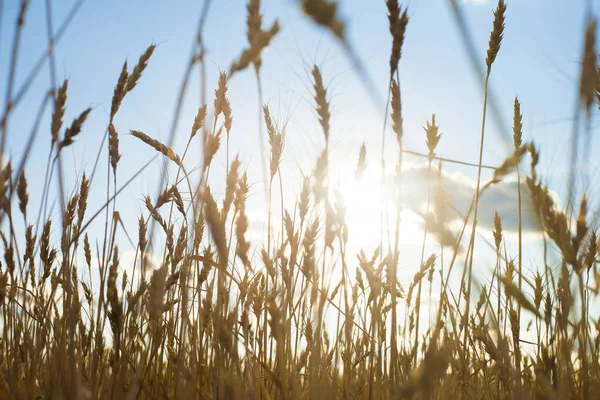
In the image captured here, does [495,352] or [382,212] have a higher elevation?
[382,212]

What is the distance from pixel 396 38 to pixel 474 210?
0.62 m

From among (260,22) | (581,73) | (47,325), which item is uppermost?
(260,22)

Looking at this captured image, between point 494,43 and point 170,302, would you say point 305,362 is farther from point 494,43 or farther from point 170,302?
point 494,43

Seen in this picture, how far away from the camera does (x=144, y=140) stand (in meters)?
1.95

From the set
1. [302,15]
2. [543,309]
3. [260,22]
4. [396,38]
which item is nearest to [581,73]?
[396,38]

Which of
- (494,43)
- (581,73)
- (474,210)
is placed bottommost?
(474,210)

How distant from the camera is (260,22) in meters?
1.22

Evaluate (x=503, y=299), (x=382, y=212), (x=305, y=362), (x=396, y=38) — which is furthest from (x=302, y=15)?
(x=503, y=299)

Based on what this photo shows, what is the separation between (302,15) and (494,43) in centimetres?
104

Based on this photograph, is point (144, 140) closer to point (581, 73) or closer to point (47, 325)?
point (47, 325)

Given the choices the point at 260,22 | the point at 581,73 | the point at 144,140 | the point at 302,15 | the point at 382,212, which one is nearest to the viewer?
the point at 302,15

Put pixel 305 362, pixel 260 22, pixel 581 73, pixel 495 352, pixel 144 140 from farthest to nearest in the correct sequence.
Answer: pixel 305 362 → pixel 144 140 → pixel 495 352 → pixel 260 22 → pixel 581 73

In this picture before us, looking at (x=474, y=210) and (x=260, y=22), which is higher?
(x=260, y=22)

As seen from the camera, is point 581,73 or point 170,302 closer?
point 581,73
